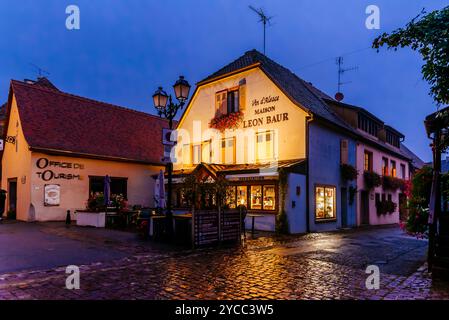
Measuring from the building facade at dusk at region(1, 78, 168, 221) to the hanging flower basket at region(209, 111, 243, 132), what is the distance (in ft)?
19.5

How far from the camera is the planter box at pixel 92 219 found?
651 inches

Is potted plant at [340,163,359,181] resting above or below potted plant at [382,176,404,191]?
above

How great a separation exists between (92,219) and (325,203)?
1121 centimetres

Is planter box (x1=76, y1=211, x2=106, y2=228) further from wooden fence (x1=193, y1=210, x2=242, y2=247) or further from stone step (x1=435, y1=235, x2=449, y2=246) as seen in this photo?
stone step (x1=435, y1=235, x2=449, y2=246)

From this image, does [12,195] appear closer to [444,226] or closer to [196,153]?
[196,153]

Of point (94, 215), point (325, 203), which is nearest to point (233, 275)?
point (94, 215)

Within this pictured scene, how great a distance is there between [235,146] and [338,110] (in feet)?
24.6

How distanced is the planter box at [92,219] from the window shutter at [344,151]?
41.5 ft

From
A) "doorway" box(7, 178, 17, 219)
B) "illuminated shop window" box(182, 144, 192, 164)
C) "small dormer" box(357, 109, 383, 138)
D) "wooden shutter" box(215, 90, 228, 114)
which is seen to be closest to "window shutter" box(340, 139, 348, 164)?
"small dormer" box(357, 109, 383, 138)

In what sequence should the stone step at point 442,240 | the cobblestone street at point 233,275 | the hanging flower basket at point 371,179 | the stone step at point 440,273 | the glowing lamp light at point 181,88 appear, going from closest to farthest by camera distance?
the cobblestone street at point 233,275 → the stone step at point 440,273 → the stone step at point 442,240 → the glowing lamp light at point 181,88 → the hanging flower basket at point 371,179

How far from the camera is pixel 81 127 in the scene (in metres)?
22.4

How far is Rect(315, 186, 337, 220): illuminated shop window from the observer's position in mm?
18062

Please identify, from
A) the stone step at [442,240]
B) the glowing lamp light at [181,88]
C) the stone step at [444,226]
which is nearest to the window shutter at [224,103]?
the glowing lamp light at [181,88]

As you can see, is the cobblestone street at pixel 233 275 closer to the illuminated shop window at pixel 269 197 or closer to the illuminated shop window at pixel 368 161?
the illuminated shop window at pixel 269 197
